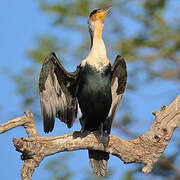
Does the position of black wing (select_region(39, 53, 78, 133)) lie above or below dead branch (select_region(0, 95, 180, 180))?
above

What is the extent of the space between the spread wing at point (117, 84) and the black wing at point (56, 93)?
50cm

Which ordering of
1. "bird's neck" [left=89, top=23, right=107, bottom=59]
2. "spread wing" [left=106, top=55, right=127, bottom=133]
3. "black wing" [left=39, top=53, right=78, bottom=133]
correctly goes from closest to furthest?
1. "black wing" [left=39, top=53, right=78, bottom=133]
2. "bird's neck" [left=89, top=23, right=107, bottom=59]
3. "spread wing" [left=106, top=55, right=127, bottom=133]

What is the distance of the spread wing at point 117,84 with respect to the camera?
5004 mm

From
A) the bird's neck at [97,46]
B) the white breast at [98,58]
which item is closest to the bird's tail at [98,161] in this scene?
the white breast at [98,58]

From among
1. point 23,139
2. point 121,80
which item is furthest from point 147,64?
point 23,139

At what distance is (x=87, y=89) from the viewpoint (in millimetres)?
4680

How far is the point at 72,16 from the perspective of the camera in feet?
35.0

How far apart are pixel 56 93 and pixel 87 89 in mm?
411

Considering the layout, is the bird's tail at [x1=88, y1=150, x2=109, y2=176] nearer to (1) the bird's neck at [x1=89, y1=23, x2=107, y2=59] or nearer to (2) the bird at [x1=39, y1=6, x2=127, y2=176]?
(2) the bird at [x1=39, y1=6, x2=127, y2=176]

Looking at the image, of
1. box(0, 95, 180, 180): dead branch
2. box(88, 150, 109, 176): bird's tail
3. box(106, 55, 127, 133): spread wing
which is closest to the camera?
box(0, 95, 180, 180): dead branch

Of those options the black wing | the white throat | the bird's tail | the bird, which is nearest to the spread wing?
the bird

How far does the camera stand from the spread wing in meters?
5.00

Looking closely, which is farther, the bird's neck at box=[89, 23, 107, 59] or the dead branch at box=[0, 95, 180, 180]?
the bird's neck at box=[89, 23, 107, 59]

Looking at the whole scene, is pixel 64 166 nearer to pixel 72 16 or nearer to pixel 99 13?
pixel 72 16
